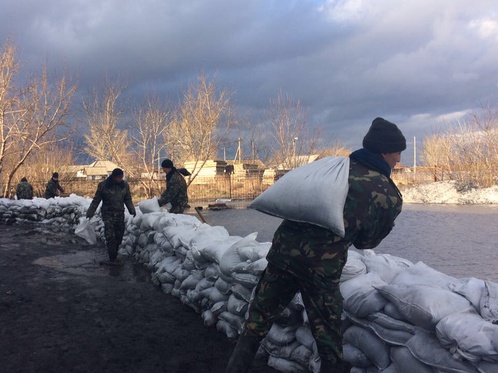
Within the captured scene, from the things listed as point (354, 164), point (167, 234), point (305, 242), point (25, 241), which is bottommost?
point (25, 241)

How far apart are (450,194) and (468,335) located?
21.5 metres

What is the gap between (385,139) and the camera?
2.08m

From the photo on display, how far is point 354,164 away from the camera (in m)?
2.08

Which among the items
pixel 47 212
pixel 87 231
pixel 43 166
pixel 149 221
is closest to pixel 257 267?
pixel 149 221

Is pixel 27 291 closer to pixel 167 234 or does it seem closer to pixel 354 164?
pixel 167 234

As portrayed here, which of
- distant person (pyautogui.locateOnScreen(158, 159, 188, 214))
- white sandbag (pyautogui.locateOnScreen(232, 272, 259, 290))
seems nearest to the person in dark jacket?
distant person (pyautogui.locateOnScreen(158, 159, 188, 214))

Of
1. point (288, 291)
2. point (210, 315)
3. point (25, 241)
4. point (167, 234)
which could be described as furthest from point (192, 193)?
point (288, 291)

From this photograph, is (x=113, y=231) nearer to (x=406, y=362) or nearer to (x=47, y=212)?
(x=406, y=362)

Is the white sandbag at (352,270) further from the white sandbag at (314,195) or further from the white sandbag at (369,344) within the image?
the white sandbag at (314,195)

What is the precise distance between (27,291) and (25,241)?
14.9 ft

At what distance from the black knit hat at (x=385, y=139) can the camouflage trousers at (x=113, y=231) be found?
4612mm

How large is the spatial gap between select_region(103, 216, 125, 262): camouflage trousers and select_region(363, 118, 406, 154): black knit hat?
4.61m

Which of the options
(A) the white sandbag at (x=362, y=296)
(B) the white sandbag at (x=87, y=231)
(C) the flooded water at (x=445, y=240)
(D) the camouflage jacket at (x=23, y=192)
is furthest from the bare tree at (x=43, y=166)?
(A) the white sandbag at (x=362, y=296)

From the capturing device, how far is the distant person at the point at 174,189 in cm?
644
